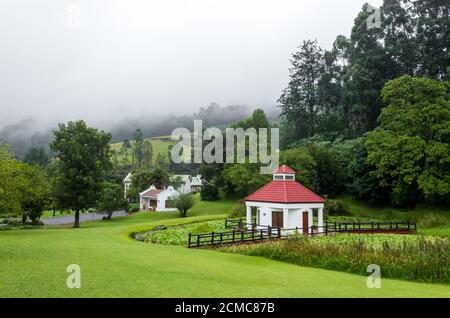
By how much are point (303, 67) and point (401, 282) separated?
54028 millimetres

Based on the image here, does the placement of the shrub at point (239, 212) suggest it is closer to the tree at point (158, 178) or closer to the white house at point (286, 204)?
the white house at point (286, 204)

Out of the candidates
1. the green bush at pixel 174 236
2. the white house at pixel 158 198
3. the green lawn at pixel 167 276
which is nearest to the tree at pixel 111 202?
the white house at pixel 158 198

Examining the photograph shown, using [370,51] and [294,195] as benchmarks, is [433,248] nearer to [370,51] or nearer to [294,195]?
[294,195]

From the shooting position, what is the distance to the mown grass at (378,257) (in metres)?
17.3

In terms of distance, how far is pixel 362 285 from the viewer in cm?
1530

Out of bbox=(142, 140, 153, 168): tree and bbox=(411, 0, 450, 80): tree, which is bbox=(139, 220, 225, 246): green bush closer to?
bbox=(411, 0, 450, 80): tree

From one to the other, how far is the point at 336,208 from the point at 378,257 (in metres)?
26.4

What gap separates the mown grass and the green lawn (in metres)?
1.02

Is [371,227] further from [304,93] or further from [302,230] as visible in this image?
[304,93]

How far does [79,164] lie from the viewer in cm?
4028

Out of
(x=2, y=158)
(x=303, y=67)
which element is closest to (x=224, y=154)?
(x=303, y=67)

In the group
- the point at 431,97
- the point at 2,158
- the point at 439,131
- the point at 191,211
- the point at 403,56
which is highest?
the point at 403,56
